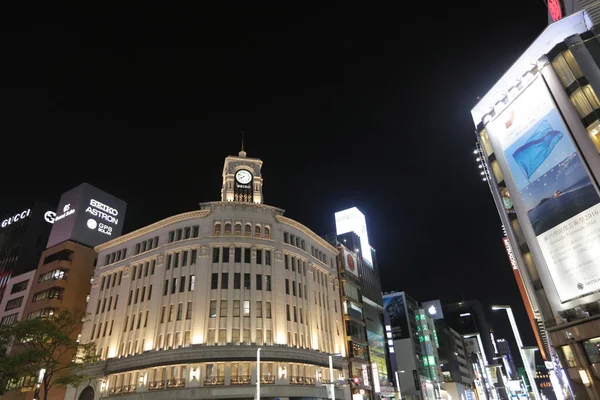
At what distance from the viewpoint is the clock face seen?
216 feet

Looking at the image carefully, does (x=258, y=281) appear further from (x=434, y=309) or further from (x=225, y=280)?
(x=434, y=309)

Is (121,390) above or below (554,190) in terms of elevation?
below

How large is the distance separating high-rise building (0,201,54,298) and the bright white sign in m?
63.7

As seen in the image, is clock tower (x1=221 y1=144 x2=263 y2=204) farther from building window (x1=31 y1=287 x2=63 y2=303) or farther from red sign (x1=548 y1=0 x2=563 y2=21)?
red sign (x1=548 y1=0 x2=563 y2=21)

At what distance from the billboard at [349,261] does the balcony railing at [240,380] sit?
97.4 ft

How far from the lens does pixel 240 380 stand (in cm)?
4172

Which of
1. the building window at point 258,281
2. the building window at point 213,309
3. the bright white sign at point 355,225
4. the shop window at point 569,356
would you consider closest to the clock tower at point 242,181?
the building window at point 258,281

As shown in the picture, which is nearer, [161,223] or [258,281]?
[258,281]

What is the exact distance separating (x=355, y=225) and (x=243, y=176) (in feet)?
90.1

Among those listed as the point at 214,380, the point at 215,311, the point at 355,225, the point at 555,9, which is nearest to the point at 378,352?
the point at 355,225

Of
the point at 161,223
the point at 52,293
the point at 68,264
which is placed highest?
the point at 161,223

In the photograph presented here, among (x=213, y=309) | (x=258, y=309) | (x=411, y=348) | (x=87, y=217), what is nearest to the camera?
(x=213, y=309)

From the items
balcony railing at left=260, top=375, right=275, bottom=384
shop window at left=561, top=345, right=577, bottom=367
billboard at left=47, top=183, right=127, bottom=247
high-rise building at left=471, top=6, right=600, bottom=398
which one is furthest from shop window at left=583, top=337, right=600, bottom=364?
billboard at left=47, top=183, right=127, bottom=247

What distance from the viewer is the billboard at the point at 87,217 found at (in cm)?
6838
